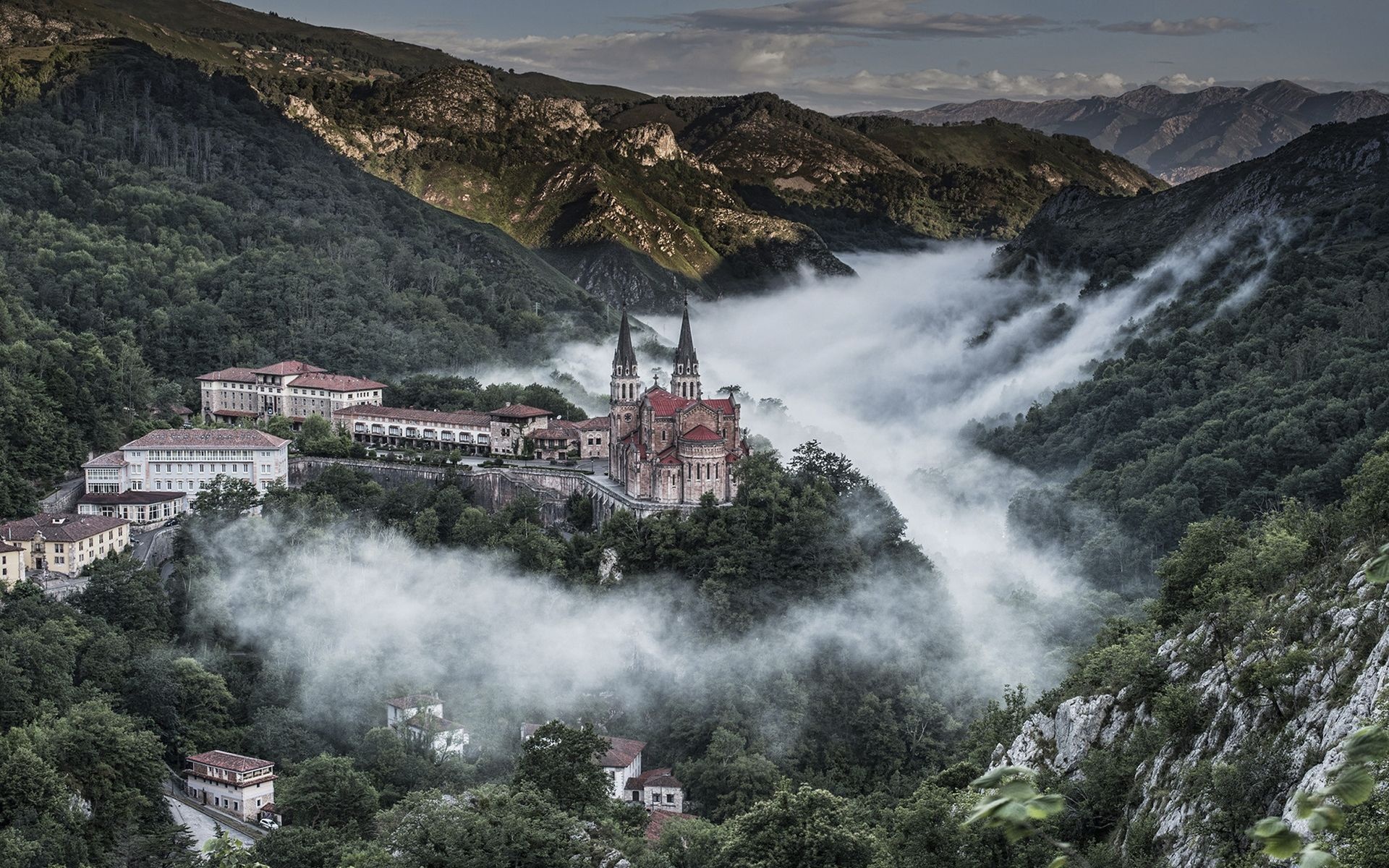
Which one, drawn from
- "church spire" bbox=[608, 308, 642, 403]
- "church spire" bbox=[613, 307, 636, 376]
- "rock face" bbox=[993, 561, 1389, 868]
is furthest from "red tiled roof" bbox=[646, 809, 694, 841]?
"church spire" bbox=[613, 307, 636, 376]

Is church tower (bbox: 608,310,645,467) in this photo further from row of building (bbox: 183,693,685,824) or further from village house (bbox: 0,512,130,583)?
village house (bbox: 0,512,130,583)

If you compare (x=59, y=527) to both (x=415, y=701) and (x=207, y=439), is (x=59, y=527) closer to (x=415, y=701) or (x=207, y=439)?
(x=207, y=439)

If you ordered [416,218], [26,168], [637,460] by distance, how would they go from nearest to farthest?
[637,460]
[26,168]
[416,218]

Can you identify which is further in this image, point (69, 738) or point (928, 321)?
point (928, 321)

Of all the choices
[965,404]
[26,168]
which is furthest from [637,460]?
[26,168]

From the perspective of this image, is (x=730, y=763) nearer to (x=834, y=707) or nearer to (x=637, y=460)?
(x=834, y=707)

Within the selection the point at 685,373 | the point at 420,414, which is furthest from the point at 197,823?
the point at 420,414

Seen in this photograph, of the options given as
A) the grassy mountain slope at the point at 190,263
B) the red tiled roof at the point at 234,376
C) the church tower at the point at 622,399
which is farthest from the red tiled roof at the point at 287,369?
the church tower at the point at 622,399
